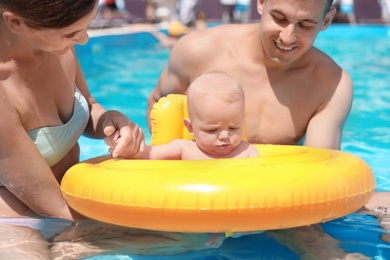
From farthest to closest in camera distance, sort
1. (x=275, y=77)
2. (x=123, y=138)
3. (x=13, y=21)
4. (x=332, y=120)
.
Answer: (x=275, y=77), (x=332, y=120), (x=123, y=138), (x=13, y=21)

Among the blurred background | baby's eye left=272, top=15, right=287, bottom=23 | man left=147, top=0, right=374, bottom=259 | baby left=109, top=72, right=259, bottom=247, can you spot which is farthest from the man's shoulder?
the blurred background

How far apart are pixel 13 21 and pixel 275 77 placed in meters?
1.66

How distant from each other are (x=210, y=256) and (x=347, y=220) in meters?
0.85

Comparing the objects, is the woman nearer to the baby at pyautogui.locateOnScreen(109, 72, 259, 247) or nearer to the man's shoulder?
the baby at pyautogui.locateOnScreen(109, 72, 259, 247)

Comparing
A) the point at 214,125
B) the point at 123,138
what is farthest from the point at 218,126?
the point at 123,138

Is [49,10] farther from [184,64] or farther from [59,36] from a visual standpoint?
[184,64]

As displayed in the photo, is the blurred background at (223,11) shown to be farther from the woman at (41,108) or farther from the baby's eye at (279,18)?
the woman at (41,108)

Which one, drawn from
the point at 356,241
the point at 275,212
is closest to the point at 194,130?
the point at 275,212

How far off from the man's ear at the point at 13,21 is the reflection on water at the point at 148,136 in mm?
877

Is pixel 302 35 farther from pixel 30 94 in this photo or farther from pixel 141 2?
pixel 141 2

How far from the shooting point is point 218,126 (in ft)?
9.22

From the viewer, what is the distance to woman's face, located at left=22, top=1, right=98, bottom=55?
8.13ft

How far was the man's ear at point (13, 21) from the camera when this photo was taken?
2438 millimetres

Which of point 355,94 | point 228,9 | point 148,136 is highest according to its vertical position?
point 148,136
